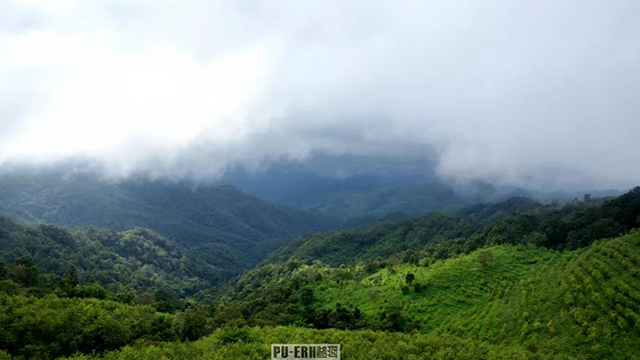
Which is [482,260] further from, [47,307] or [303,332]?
[47,307]

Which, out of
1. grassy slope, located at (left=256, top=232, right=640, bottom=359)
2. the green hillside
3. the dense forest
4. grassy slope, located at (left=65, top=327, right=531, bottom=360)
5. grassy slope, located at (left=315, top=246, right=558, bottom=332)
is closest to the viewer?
grassy slope, located at (left=65, top=327, right=531, bottom=360)

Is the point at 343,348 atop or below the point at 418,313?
atop

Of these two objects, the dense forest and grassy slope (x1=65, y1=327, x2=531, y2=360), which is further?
the dense forest

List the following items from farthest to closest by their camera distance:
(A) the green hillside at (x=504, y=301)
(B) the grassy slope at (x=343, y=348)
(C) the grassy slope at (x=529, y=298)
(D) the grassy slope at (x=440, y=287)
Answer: (D) the grassy slope at (x=440, y=287)
(A) the green hillside at (x=504, y=301)
(C) the grassy slope at (x=529, y=298)
(B) the grassy slope at (x=343, y=348)

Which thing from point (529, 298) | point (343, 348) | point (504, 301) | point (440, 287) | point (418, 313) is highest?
point (343, 348)

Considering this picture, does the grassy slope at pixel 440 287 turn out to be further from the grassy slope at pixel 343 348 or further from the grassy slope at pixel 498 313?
the grassy slope at pixel 343 348

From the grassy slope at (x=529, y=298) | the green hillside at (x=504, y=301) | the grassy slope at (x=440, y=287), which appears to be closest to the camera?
the grassy slope at (x=529, y=298)

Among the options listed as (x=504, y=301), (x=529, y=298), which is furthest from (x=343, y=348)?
(x=504, y=301)

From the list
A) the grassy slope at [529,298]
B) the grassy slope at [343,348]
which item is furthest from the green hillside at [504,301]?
the grassy slope at [343,348]

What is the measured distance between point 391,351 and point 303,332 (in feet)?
49.9

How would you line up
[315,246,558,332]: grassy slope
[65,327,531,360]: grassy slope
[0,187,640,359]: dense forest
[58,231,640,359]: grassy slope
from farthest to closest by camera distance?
[315,246,558,332]: grassy slope → [0,187,640,359]: dense forest → [58,231,640,359]: grassy slope → [65,327,531,360]: grassy slope

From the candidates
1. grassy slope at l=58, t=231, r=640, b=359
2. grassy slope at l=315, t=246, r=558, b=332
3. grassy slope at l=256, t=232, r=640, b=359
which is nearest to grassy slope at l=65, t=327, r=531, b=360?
grassy slope at l=58, t=231, r=640, b=359

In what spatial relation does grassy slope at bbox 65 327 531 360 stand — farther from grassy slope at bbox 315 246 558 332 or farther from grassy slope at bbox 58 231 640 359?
grassy slope at bbox 315 246 558 332

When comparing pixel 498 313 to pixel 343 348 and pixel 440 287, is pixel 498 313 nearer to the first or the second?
pixel 440 287
